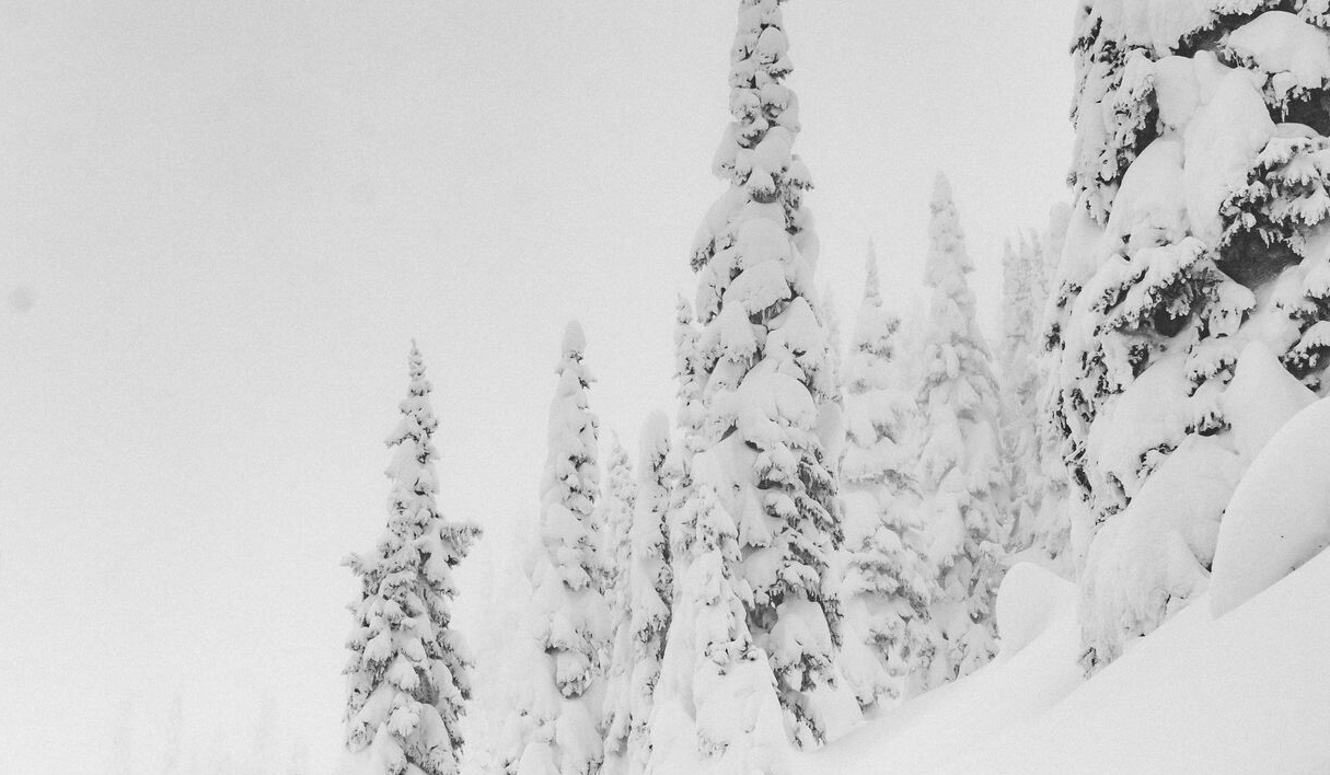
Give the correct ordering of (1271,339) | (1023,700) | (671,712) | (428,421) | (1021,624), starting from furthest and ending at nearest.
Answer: (428,421)
(671,712)
(1021,624)
(1023,700)
(1271,339)

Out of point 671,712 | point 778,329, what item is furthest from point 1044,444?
point 671,712

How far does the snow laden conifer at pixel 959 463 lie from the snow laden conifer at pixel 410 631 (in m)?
13.2

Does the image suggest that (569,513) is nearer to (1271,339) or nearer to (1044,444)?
(1044,444)

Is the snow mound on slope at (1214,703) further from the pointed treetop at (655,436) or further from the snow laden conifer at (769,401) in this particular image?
the pointed treetop at (655,436)

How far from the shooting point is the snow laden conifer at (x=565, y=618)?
22.2 m

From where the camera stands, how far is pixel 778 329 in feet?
59.0

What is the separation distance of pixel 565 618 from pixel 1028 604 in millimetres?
12760

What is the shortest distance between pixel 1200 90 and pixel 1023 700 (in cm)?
641

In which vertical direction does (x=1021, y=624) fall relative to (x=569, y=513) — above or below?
below

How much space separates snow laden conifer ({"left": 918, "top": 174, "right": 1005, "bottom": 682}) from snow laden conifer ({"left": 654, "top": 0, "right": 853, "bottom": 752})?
874 cm

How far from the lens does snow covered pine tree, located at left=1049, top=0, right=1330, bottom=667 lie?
25.5 feet

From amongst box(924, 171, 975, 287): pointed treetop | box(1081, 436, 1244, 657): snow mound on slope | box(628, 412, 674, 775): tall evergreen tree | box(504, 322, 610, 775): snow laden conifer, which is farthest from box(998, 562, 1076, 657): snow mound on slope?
box(924, 171, 975, 287): pointed treetop

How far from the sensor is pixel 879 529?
80.3ft

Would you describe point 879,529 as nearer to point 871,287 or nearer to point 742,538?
point 871,287
